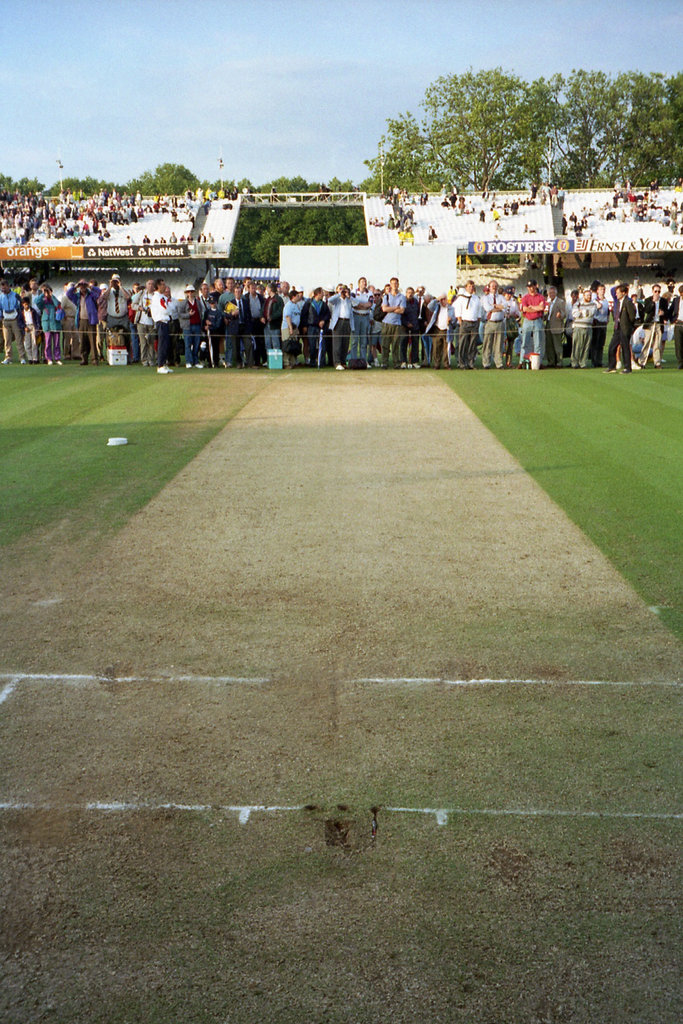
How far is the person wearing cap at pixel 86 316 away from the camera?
24406mm

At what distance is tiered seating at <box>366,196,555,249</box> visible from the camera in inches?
2387

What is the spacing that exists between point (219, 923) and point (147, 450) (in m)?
9.78

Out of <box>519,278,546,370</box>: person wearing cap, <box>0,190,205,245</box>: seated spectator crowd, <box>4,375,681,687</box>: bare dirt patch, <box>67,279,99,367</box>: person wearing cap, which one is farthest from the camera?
<box>0,190,205,245</box>: seated spectator crowd

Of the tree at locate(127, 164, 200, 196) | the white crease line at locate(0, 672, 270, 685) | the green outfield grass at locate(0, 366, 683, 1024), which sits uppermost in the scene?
the tree at locate(127, 164, 200, 196)

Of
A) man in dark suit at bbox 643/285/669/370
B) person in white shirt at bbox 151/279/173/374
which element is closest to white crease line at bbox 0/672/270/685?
person in white shirt at bbox 151/279/173/374

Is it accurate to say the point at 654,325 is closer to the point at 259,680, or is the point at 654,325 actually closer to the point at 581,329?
the point at 581,329

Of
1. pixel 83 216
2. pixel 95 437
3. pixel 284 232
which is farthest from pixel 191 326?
pixel 284 232

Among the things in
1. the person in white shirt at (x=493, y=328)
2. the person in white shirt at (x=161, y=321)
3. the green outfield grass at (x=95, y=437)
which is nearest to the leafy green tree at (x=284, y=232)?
the person in white shirt at (x=493, y=328)

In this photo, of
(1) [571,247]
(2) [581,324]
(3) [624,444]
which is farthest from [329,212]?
(3) [624,444]

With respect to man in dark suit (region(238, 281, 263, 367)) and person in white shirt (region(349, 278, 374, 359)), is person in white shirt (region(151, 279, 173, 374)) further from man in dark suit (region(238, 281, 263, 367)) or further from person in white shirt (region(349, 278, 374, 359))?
person in white shirt (region(349, 278, 374, 359))

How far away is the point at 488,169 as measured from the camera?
8719cm

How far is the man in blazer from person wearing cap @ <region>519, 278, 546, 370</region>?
35cm

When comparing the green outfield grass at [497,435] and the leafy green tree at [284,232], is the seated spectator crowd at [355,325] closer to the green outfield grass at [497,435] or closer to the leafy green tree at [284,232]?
the green outfield grass at [497,435]

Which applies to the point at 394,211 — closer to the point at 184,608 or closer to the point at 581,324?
the point at 581,324
